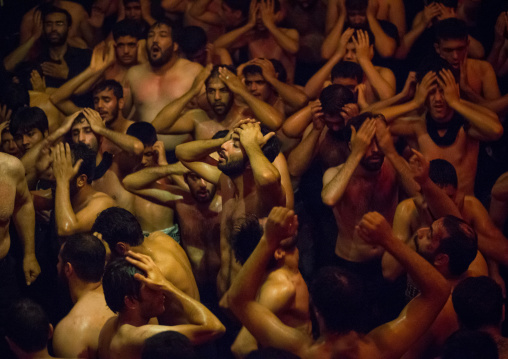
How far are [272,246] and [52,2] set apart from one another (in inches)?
202

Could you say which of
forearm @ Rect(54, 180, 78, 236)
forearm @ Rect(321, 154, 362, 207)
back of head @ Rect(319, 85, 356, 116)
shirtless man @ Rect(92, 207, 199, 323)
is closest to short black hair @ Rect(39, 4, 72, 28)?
forearm @ Rect(54, 180, 78, 236)

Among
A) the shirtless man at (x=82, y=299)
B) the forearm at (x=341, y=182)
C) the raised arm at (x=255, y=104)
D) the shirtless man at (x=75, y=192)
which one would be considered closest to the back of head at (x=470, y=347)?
the forearm at (x=341, y=182)

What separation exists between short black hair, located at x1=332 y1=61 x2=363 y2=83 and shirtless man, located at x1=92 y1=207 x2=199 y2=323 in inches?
86.0

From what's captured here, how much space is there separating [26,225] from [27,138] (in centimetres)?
97

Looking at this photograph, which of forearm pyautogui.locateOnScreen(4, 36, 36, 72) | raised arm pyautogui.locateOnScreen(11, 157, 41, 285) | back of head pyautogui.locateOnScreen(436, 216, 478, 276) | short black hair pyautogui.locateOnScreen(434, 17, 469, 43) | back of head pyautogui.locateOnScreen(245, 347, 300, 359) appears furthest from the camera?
forearm pyautogui.locateOnScreen(4, 36, 36, 72)

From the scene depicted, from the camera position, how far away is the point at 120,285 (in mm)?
3906

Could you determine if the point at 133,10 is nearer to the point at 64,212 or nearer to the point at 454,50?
the point at 64,212

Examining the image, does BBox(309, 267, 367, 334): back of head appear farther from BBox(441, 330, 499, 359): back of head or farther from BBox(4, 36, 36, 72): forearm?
BBox(4, 36, 36, 72): forearm

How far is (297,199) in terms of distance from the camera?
243 inches

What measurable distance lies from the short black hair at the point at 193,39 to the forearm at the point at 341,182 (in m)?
2.44

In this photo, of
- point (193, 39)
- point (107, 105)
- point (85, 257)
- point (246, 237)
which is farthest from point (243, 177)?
point (193, 39)

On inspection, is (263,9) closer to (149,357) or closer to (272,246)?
(272,246)

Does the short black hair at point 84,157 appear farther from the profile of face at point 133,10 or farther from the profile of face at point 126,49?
the profile of face at point 133,10

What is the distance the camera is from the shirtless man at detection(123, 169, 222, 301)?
5562 mm
